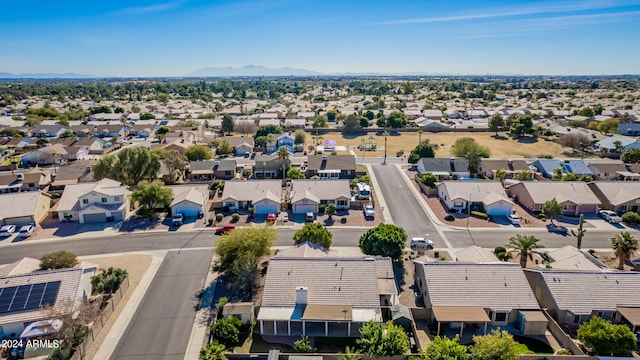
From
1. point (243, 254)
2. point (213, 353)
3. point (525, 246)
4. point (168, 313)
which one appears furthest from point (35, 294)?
point (525, 246)

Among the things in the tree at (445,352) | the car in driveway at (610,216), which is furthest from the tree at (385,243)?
the car in driveway at (610,216)

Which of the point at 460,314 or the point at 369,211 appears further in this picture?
the point at 369,211

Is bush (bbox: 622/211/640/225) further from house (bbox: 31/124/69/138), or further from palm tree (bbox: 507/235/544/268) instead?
house (bbox: 31/124/69/138)

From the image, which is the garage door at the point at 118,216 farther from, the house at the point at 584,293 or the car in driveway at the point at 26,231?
the house at the point at 584,293

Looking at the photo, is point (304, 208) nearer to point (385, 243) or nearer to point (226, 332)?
point (385, 243)

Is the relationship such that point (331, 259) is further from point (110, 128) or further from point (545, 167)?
point (110, 128)

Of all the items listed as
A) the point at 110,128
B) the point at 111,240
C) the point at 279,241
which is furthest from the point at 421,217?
the point at 110,128
